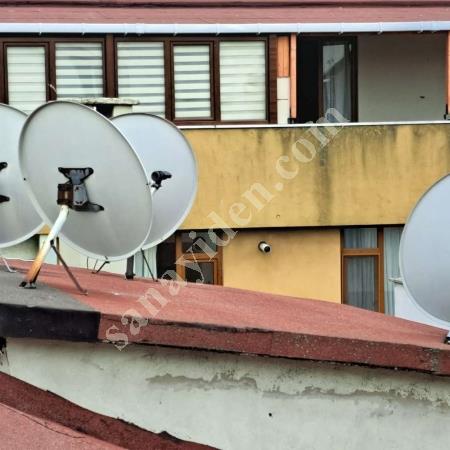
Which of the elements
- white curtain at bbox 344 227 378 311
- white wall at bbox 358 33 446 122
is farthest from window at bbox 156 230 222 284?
white wall at bbox 358 33 446 122

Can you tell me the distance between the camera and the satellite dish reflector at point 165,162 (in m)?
6.58

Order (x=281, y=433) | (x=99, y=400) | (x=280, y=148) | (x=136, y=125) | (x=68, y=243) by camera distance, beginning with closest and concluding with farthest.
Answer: (x=99, y=400)
(x=281, y=433)
(x=68, y=243)
(x=136, y=125)
(x=280, y=148)

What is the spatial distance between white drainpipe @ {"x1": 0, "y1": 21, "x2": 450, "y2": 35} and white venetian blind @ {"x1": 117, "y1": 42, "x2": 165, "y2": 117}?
1.15 ft

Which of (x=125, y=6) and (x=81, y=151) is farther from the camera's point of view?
(x=125, y=6)

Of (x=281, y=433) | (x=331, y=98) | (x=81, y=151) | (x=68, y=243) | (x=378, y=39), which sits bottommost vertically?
(x=281, y=433)

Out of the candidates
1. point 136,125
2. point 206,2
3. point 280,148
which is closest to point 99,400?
point 136,125

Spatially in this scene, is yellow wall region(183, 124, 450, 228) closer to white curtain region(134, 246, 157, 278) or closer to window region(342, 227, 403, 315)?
window region(342, 227, 403, 315)

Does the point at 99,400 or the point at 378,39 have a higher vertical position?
the point at 378,39

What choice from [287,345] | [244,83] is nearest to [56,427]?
[287,345]

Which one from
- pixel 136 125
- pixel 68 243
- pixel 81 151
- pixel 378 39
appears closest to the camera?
pixel 81 151

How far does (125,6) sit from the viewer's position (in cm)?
1514

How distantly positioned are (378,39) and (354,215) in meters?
3.66

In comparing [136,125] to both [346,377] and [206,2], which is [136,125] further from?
[206,2]

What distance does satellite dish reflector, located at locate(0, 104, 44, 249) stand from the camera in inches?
214
